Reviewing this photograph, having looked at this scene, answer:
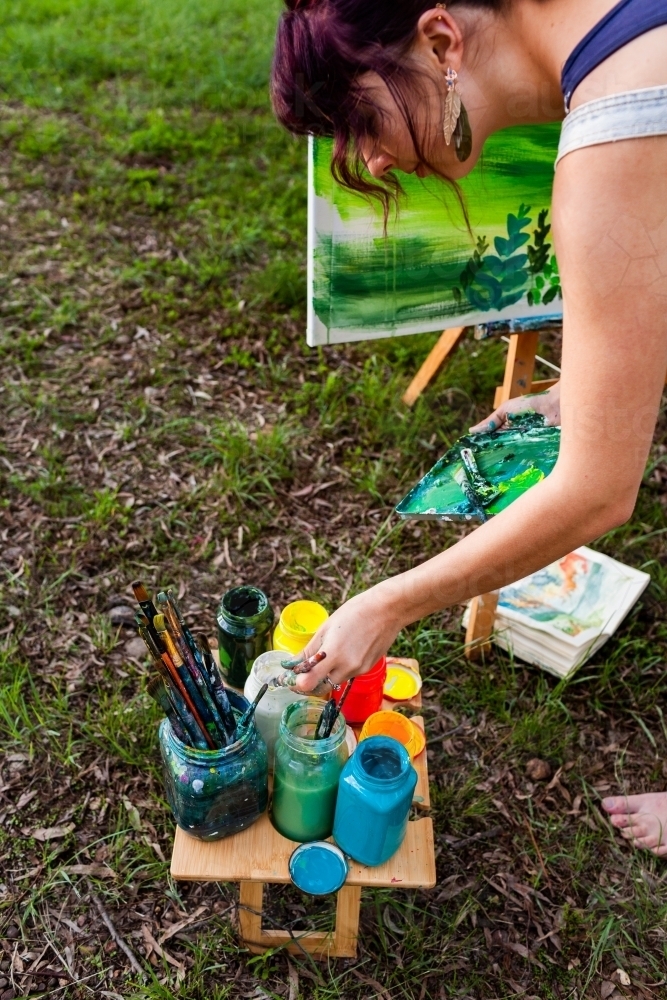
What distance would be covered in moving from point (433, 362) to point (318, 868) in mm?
1661

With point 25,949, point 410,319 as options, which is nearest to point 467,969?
point 25,949

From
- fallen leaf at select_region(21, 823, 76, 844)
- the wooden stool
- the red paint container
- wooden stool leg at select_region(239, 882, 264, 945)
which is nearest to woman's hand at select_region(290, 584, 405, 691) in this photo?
the red paint container

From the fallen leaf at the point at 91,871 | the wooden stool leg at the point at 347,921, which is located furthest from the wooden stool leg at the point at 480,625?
the fallen leaf at the point at 91,871

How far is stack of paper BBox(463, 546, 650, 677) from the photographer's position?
210cm

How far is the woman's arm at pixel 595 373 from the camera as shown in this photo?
966mm

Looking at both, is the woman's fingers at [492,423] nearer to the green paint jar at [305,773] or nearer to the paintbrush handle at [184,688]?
the green paint jar at [305,773]

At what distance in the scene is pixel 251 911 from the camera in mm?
1537

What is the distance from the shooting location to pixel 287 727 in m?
1.34

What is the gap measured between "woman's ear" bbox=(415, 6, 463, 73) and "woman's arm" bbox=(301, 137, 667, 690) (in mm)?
213

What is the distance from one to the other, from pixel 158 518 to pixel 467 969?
143 centimetres

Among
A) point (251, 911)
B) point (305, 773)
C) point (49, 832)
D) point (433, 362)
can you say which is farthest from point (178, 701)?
point (433, 362)

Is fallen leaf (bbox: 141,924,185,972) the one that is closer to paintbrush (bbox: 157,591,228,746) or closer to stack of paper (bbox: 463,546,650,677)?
paintbrush (bbox: 157,591,228,746)

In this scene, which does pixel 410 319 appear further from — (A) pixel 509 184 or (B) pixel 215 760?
(B) pixel 215 760

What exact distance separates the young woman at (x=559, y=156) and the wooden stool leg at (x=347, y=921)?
1.56 feet
